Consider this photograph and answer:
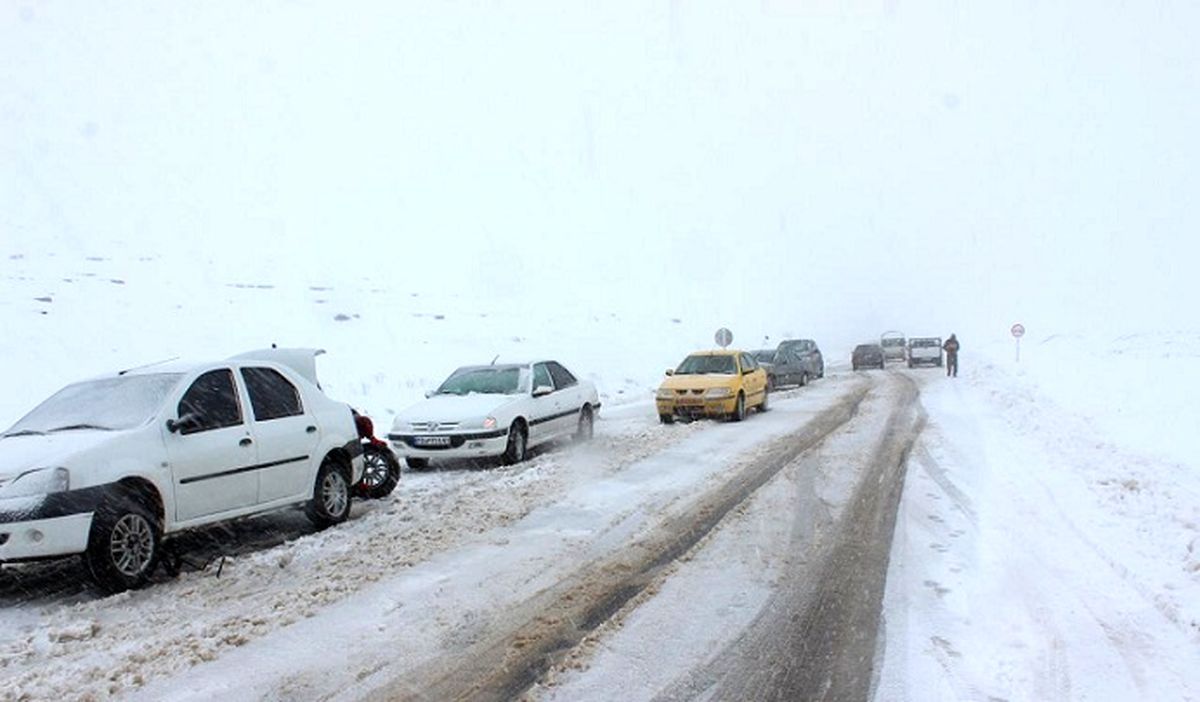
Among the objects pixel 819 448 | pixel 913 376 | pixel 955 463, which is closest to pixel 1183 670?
pixel 955 463

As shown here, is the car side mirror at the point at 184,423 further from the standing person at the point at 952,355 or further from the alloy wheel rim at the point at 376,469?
the standing person at the point at 952,355

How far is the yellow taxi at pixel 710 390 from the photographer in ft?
52.3

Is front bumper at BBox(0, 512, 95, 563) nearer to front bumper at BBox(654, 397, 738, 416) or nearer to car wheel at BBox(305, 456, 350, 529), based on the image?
car wheel at BBox(305, 456, 350, 529)

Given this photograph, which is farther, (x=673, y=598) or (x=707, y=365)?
(x=707, y=365)

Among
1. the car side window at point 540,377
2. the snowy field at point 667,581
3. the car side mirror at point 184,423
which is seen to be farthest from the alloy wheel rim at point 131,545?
the car side window at point 540,377

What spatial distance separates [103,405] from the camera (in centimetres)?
652

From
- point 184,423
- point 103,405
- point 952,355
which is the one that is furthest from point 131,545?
point 952,355

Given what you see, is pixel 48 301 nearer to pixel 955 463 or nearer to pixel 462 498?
pixel 462 498

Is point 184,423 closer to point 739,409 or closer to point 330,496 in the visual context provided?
point 330,496

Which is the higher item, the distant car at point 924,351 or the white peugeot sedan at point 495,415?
the distant car at point 924,351

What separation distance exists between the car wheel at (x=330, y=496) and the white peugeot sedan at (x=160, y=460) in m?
0.01

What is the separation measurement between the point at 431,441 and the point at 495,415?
93cm

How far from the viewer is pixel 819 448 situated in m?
11.8

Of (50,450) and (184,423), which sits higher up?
(184,423)
